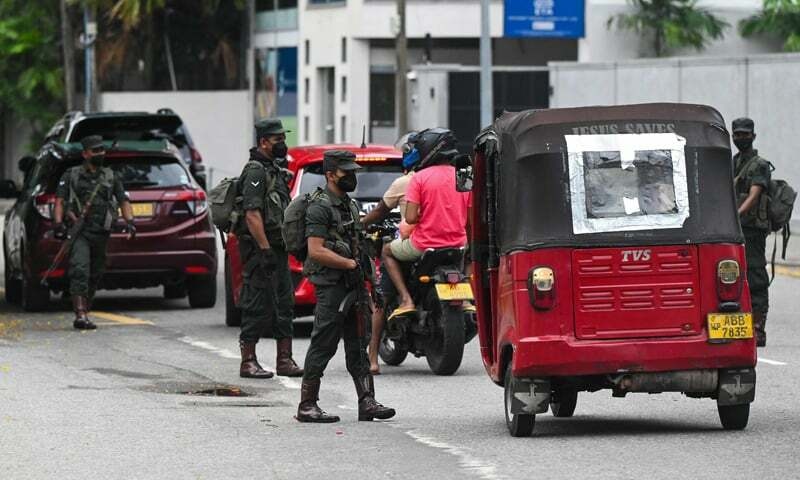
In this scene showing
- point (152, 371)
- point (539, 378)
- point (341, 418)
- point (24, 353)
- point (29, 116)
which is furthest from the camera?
point (29, 116)

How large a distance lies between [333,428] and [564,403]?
147 centimetres

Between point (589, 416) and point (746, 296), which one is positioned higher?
point (746, 296)

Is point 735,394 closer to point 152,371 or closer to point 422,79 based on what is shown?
point 152,371

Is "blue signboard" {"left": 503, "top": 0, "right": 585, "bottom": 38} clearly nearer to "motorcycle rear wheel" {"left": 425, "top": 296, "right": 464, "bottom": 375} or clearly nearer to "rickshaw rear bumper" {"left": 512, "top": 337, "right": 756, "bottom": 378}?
"motorcycle rear wheel" {"left": 425, "top": 296, "right": 464, "bottom": 375}

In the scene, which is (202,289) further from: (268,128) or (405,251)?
(268,128)

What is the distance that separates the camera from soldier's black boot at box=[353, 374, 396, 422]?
12.3m

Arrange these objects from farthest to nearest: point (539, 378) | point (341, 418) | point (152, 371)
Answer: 1. point (152, 371)
2. point (341, 418)
3. point (539, 378)

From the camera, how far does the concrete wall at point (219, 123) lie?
2202 inches

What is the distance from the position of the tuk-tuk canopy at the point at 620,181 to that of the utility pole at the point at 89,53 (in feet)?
125

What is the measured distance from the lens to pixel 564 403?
12.5 metres

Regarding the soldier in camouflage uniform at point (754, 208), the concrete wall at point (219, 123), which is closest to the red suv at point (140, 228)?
the soldier in camouflage uniform at point (754, 208)

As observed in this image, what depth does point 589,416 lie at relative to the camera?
41.6 ft

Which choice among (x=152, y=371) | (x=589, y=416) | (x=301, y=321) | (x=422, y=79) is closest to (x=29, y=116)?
(x=422, y=79)

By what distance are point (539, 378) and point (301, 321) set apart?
28.1 feet
